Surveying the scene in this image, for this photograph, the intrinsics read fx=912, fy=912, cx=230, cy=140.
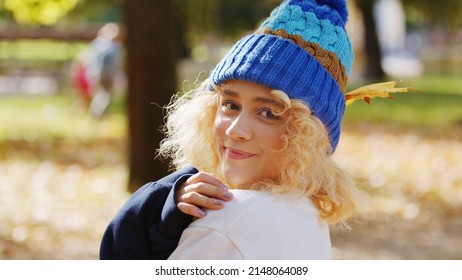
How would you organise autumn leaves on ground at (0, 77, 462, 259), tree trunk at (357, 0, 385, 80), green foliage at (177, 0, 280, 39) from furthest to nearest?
1. green foliage at (177, 0, 280, 39)
2. tree trunk at (357, 0, 385, 80)
3. autumn leaves on ground at (0, 77, 462, 259)

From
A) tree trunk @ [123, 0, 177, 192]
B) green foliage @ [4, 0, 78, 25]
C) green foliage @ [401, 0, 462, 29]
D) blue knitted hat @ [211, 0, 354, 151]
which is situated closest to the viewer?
blue knitted hat @ [211, 0, 354, 151]

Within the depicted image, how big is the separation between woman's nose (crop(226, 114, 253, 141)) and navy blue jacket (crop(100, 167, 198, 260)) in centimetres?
17

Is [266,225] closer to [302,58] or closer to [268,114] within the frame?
[268,114]

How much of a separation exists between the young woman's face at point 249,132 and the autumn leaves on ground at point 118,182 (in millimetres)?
728

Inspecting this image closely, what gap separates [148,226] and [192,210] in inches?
7.0

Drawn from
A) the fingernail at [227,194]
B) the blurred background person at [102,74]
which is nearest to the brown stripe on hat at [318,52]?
the fingernail at [227,194]

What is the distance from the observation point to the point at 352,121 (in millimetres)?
19297

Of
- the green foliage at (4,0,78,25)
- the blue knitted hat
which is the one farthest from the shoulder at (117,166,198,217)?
the green foliage at (4,0,78,25)

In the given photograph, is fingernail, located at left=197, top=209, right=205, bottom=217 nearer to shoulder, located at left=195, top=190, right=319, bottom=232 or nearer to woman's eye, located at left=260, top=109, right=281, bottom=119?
shoulder, located at left=195, top=190, right=319, bottom=232

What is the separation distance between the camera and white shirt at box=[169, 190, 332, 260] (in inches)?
89.4

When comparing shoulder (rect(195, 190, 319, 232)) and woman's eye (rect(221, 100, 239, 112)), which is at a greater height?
woman's eye (rect(221, 100, 239, 112))
